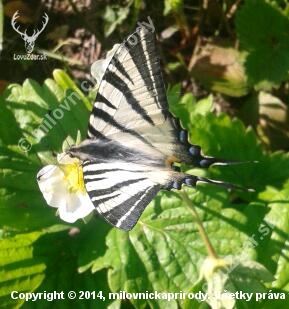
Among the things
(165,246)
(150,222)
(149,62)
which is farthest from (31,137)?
(149,62)

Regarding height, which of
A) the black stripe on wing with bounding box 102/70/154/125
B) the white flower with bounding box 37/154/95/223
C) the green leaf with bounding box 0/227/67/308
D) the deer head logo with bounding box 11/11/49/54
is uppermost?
the deer head logo with bounding box 11/11/49/54

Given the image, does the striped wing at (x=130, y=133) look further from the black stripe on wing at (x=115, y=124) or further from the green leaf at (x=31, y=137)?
the green leaf at (x=31, y=137)

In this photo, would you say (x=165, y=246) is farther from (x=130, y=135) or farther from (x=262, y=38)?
(x=262, y=38)

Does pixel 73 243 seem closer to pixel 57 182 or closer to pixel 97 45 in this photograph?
pixel 57 182

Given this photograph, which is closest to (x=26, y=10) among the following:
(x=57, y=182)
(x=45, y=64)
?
(x=45, y=64)

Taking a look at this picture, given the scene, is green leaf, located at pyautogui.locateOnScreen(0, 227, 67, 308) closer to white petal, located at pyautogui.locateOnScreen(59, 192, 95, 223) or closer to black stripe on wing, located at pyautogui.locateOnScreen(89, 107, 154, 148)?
white petal, located at pyautogui.locateOnScreen(59, 192, 95, 223)

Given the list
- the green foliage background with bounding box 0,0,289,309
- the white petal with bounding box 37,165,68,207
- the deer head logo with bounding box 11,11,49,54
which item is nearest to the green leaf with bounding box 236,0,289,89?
the green foliage background with bounding box 0,0,289,309

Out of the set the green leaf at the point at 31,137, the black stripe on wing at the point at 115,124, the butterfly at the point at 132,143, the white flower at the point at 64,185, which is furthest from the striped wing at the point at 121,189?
the green leaf at the point at 31,137

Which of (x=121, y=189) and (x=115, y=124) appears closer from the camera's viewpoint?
(x=121, y=189)
